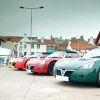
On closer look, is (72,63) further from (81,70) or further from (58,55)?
(58,55)

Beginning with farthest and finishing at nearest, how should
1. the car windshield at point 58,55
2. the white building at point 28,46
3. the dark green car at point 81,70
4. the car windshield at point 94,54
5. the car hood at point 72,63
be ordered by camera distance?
the white building at point 28,46, the car windshield at point 58,55, the car windshield at point 94,54, the car hood at point 72,63, the dark green car at point 81,70

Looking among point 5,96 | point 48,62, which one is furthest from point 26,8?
point 5,96

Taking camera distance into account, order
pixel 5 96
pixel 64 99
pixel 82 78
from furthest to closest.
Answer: pixel 82 78 → pixel 5 96 → pixel 64 99

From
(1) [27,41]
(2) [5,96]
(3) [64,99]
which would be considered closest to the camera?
(3) [64,99]

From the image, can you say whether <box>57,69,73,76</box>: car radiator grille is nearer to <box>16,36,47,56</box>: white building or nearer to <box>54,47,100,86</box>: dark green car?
<box>54,47,100,86</box>: dark green car

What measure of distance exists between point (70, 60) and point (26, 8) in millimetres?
32138

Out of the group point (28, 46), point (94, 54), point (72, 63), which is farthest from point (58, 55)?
point (28, 46)

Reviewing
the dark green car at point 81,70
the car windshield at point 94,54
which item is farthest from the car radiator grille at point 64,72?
the car windshield at point 94,54

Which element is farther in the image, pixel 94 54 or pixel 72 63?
pixel 94 54

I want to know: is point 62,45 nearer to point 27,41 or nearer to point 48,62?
point 27,41

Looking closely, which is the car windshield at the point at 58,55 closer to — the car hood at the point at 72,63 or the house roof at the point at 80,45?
the car hood at the point at 72,63

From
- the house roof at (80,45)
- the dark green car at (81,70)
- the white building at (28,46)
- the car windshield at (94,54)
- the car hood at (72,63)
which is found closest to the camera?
the dark green car at (81,70)

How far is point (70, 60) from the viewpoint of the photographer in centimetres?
1088

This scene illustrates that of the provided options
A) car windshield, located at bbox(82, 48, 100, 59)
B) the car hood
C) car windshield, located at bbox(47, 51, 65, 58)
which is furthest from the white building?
the car hood
